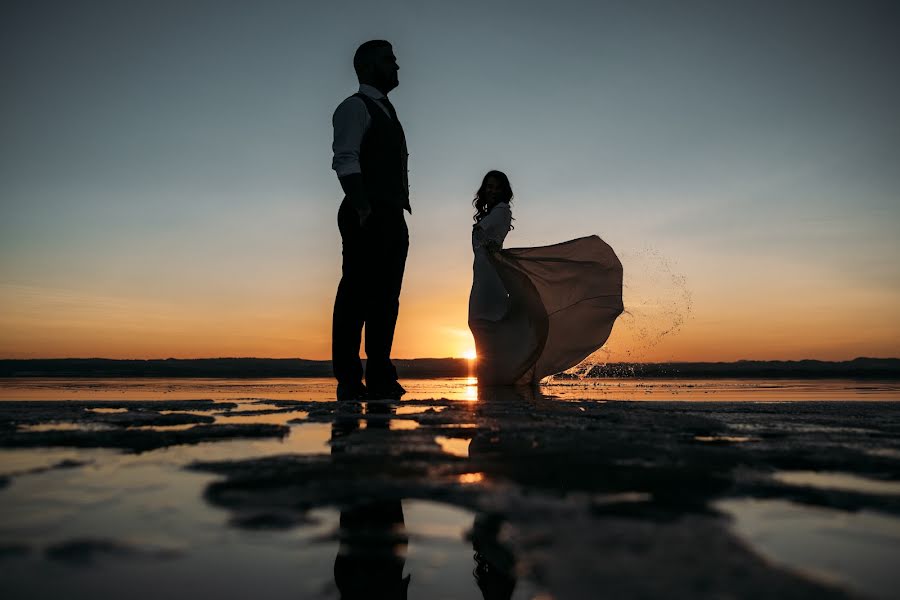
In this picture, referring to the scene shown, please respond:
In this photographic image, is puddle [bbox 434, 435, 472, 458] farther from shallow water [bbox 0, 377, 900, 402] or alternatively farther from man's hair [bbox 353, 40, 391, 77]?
man's hair [bbox 353, 40, 391, 77]

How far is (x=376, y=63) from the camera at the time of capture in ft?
18.3

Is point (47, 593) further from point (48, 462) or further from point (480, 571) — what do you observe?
point (48, 462)

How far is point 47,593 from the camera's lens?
2.84 ft

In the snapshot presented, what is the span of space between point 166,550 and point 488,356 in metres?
7.39

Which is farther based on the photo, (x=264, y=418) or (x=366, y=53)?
(x=366, y=53)

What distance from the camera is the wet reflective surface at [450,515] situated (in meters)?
0.92

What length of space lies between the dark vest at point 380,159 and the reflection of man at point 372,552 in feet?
14.0

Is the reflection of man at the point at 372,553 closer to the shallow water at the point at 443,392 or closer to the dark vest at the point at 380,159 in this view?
the shallow water at the point at 443,392

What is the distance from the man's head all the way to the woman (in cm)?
289

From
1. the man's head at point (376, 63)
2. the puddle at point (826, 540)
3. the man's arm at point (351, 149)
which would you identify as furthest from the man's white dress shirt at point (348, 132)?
the puddle at point (826, 540)

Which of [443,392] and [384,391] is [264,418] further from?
[443,392]

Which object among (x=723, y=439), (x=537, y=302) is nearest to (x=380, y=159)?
(x=537, y=302)

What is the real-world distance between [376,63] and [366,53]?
12 centimetres

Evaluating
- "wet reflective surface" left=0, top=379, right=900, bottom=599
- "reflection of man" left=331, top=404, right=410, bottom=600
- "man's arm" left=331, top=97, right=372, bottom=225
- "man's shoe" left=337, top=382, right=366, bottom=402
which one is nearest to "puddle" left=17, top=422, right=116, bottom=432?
"wet reflective surface" left=0, top=379, right=900, bottom=599
